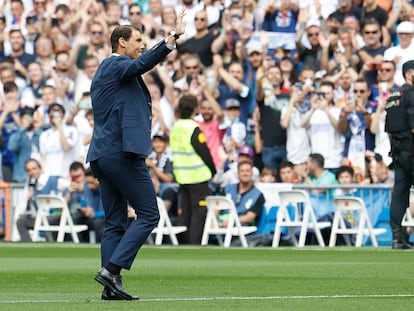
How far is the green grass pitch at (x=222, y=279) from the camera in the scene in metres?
10.8

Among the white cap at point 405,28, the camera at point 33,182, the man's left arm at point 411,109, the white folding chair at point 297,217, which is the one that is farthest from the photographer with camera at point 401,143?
the camera at point 33,182

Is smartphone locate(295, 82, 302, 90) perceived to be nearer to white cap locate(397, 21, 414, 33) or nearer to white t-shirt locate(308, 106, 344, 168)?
white t-shirt locate(308, 106, 344, 168)

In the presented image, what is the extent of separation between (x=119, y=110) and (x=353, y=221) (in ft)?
36.9

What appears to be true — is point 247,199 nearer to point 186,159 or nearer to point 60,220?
point 186,159

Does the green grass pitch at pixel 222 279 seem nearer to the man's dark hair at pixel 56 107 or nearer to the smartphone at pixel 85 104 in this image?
the man's dark hair at pixel 56 107

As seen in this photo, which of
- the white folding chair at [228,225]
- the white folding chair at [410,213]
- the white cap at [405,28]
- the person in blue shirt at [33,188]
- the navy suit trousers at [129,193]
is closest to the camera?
the navy suit trousers at [129,193]

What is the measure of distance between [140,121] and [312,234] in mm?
11541

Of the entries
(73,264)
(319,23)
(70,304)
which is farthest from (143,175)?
(319,23)

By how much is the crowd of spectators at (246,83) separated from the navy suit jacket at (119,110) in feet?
36.8

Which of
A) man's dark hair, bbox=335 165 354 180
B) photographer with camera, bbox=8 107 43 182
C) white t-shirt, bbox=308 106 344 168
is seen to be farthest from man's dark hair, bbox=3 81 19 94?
man's dark hair, bbox=335 165 354 180

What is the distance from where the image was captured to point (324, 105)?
23.4 metres

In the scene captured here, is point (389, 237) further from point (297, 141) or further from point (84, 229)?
point (84, 229)

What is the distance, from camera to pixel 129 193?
37.6ft

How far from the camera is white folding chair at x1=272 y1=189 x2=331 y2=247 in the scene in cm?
2181
